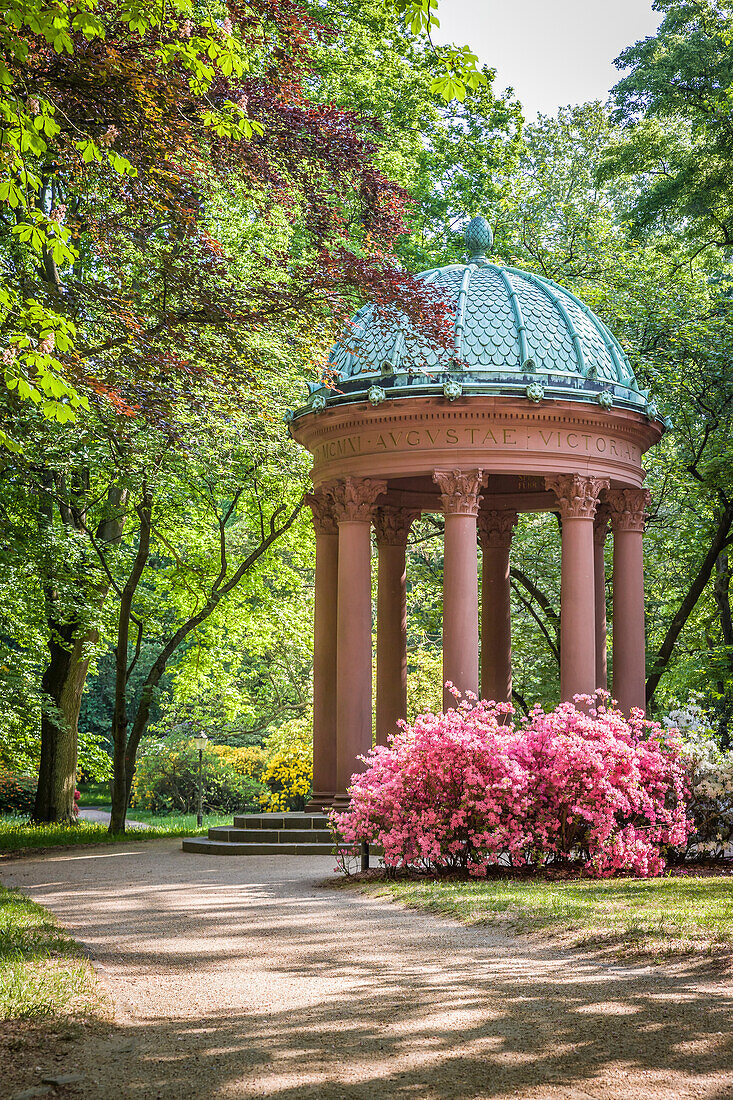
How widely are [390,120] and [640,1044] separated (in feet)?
103

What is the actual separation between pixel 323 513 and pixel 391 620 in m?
2.76

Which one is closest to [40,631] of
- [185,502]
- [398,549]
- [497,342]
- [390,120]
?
[185,502]

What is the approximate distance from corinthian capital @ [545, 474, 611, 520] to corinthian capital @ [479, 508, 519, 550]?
446cm

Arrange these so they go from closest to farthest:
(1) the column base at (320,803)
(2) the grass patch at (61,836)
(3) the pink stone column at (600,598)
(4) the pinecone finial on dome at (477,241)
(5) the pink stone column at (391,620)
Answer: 1. (1) the column base at (320,803)
2. (3) the pink stone column at (600,598)
3. (4) the pinecone finial on dome at (477,241)
4. (2) the grass patch at (61,836)
5. (5) the pink stone column at (391,620)

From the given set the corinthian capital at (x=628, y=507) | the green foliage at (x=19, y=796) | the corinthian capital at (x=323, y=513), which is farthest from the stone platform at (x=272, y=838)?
the green foliage at (x=19, y=796)

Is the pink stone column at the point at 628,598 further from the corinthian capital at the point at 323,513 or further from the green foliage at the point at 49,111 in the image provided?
the green foliage at the point at 49,111

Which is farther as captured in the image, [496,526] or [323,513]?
[496,526]

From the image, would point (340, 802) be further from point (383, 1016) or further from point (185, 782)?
point (185, 782)

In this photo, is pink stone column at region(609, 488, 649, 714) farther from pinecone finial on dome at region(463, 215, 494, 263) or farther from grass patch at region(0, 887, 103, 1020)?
grass patch at region(0, 887, 103, 1020)

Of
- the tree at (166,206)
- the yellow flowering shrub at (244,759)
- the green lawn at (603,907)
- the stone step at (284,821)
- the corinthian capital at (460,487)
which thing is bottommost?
the green lawn at (603,907)

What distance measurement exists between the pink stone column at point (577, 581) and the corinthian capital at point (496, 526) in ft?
14.5

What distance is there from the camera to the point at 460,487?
1805cm

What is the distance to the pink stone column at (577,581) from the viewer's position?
18.2 metres

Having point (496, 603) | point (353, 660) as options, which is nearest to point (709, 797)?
point (353, 660)
